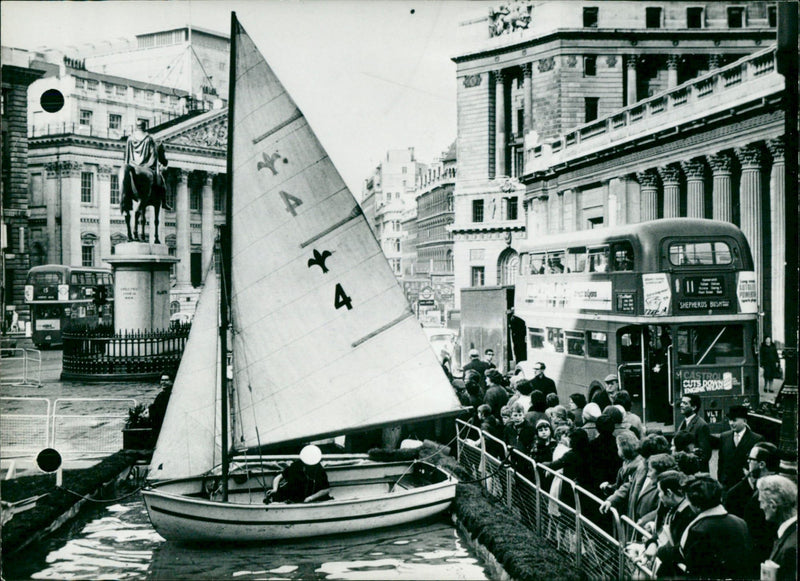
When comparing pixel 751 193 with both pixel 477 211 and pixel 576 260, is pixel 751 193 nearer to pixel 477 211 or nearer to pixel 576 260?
pixel 576 260

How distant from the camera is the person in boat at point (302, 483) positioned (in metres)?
11.1

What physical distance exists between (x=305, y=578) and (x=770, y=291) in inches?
443

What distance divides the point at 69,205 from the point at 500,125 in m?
14.8

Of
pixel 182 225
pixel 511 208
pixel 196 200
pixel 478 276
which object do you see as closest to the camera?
pixel 478 276

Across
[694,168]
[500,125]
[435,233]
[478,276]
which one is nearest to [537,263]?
[694,168]

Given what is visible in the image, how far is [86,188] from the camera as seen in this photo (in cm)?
2370

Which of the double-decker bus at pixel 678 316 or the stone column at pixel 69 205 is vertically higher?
the stone column at pixel 69 205

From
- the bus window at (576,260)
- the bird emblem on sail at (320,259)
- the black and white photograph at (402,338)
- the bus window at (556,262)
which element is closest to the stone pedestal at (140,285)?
the black and white photograph at (402,338)

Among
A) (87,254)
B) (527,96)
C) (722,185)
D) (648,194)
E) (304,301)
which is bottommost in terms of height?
(304,301)

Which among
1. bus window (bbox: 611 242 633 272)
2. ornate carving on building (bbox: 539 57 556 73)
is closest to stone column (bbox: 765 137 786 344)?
bus window (bbox: 611 242 633 272)

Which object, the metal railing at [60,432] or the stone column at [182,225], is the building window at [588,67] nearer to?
the metal railing at [60,432]

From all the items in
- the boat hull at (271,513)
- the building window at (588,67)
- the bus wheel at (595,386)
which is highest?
the building window at (588,67)

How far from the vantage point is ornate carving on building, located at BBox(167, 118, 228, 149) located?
57438mm

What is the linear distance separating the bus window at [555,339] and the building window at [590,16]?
8572mm
